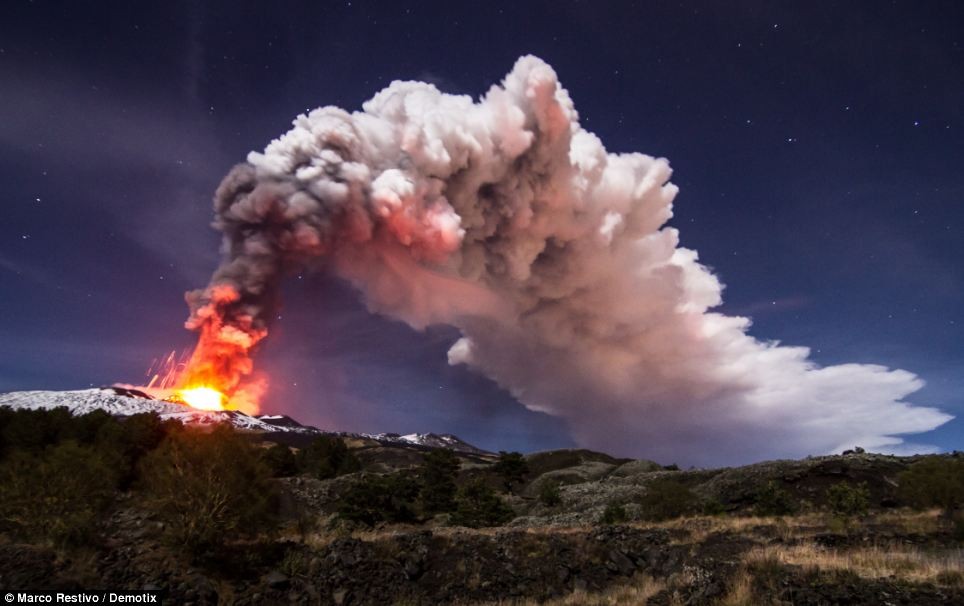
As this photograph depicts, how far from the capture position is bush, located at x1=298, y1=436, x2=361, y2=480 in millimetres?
67312

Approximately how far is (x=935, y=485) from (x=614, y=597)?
2402cm

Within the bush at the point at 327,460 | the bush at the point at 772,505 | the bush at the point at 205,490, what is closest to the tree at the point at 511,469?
the bush at the point at 327,460

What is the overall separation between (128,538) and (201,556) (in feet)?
9.45

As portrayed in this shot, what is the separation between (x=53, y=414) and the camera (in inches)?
2148

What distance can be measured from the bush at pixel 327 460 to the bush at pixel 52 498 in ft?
159

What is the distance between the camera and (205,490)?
17109 mm

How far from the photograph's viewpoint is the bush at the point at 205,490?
53.4ft

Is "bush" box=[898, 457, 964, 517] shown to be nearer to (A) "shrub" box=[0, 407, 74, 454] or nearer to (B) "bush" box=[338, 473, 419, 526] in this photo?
(B) "bush" box=[338, 473, 419, 526]

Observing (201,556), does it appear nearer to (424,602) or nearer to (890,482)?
(424,602)

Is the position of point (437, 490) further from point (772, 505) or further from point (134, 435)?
point (134, 435)

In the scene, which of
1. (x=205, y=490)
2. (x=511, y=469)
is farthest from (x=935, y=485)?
(x=511, y=469)

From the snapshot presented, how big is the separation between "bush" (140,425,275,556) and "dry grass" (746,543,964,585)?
617 inches

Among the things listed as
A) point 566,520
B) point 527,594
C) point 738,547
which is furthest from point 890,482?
point 527,594

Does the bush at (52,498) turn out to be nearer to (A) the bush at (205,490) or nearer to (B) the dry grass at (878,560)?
(A) the bush at (205,490)
